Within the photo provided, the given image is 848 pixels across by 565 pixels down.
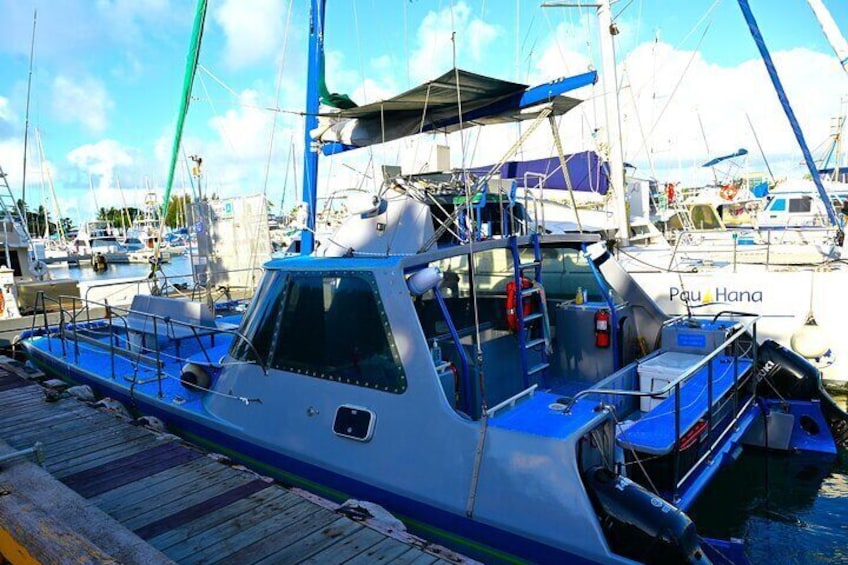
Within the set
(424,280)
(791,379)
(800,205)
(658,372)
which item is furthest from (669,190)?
(424,280)

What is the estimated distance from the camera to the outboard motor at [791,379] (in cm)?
561

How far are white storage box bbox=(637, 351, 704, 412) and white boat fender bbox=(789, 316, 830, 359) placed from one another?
15.3 feet

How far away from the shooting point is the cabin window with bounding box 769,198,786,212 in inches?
956

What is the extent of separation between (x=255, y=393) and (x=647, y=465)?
9.79ft

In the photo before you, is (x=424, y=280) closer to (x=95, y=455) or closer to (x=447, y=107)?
(x=447, y=107)

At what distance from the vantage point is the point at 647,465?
391 cm

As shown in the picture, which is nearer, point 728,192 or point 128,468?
point 128,468

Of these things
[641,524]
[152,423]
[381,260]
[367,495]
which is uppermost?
[381,260]

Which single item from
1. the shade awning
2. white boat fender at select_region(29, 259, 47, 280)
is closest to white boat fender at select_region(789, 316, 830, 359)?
the shade awning

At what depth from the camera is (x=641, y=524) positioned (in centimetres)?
288

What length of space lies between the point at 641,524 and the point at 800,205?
26.2 m

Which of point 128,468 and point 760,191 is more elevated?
point 760,191

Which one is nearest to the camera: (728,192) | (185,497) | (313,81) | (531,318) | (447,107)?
(185,497)

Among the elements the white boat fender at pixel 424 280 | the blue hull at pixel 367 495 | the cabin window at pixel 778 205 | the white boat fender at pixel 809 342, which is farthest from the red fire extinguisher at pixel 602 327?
the cabin window at pixel 778 205
